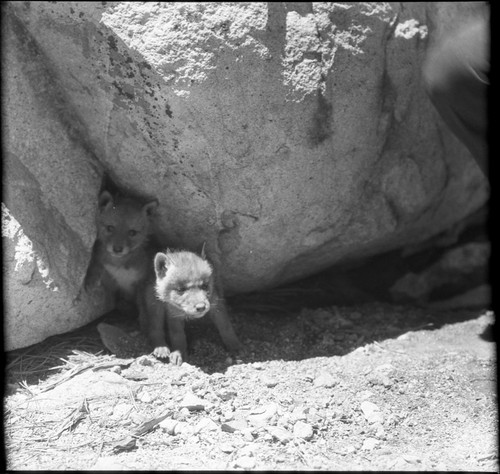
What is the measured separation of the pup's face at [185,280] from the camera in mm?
5605

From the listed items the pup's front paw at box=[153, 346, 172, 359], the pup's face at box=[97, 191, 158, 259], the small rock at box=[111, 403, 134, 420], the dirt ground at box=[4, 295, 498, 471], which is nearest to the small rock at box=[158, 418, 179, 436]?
the dirt ground at box=[4, 295, 498, 471]

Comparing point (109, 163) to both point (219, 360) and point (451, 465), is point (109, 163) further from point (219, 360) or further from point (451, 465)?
point (451, 465)

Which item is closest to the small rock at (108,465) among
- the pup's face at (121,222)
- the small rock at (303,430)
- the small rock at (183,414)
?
the small rock at (183,414)

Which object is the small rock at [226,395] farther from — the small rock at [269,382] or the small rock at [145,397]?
the small rock at [145,397]

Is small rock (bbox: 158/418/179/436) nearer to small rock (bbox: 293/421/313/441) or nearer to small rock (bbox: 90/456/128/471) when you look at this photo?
small rock (bbox: 90/456/128/471)

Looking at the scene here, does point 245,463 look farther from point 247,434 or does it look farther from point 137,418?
point 137,418

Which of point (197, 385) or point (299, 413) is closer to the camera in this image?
point (299, 413)

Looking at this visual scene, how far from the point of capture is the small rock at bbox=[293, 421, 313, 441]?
170 inches

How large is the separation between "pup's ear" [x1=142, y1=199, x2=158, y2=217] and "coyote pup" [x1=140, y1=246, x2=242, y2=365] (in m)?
0.34

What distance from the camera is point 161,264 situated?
225 inches

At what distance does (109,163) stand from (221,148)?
917 millimetres

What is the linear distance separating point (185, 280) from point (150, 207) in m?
0.63

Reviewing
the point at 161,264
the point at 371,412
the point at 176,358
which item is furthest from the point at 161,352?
the point at 371,412

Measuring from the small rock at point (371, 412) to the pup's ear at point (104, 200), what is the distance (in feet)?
7.97
